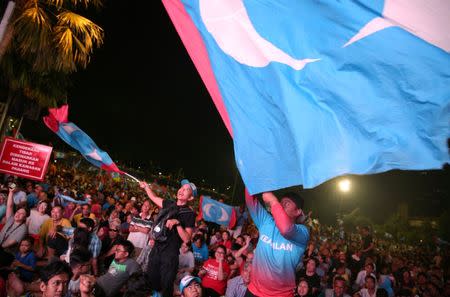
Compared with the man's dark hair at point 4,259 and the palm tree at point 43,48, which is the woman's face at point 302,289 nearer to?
the man's dark hair at point 4,259

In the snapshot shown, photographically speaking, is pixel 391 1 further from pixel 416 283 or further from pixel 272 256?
pixel 416 283

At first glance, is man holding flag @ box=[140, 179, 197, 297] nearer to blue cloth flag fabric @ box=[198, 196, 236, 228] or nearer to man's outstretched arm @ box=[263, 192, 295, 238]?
man's outstretched arm @ box=[263, 192, 295, 238]

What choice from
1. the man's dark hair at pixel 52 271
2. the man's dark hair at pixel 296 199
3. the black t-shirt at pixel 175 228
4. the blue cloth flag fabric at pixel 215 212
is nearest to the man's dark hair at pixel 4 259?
the man's dark hair at pixel 52 271

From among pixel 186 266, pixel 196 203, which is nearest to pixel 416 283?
pixel 186 266

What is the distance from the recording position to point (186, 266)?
809cm

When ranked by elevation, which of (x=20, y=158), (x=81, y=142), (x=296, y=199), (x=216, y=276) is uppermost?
(x=81, y=142)

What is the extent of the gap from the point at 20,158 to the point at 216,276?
216 inches

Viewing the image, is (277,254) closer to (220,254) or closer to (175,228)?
(175,228)

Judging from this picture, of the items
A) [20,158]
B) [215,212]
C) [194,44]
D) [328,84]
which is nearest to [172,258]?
[194,44]

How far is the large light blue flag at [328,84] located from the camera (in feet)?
8.96

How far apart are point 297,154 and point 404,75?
0.98m

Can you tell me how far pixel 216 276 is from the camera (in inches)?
327

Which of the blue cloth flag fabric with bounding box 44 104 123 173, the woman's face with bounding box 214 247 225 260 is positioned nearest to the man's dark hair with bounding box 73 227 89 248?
the blue cloth flag fabric with bounding box 44 104 123 173

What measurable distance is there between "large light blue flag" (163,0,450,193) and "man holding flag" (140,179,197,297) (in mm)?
1482
